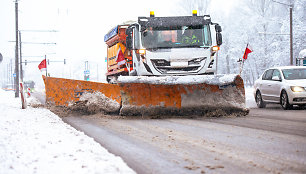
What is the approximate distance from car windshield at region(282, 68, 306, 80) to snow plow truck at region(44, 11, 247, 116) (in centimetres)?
390

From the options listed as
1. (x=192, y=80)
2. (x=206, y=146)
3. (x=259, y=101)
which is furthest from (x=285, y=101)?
(x=206, y=146)

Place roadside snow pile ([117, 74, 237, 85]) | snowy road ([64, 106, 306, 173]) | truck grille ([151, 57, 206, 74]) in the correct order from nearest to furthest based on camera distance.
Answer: snowy road ([64, 106, 306, 173]) → roadside snow pile ([117, 74, 237, 85]) → truck grille ([151, 57, 206, 74])

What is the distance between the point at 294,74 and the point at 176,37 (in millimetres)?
5066

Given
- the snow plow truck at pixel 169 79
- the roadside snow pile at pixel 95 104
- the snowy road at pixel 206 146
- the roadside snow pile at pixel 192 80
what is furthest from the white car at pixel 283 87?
the roadside snow pile at pixel 95 104

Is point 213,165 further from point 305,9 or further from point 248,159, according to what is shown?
point 305,9

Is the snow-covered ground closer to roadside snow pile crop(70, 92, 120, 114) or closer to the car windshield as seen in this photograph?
roadside snow pile crop(70, 92, 120, 114)

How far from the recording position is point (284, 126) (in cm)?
743

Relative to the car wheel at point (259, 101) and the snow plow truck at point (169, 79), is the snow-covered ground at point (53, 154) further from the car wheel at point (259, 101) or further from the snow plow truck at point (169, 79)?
the car wheel at point (259, 101)

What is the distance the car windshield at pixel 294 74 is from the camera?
13375mm

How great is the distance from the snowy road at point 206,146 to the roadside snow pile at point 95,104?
71.8 inches

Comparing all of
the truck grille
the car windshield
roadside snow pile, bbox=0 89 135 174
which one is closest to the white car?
the car windshield

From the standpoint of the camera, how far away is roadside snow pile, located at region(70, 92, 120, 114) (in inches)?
390

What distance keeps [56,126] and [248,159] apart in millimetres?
4281

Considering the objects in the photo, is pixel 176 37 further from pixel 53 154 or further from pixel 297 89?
pixel 53 154
